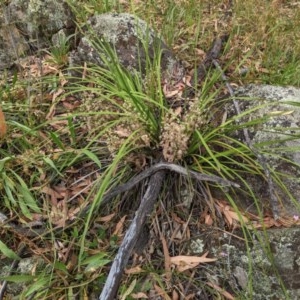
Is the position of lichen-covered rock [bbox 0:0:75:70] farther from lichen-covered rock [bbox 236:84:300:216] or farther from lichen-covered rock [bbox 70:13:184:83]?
lichen-covered rock [bbox 236:84:300:216]

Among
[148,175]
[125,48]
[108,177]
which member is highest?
[125,48]

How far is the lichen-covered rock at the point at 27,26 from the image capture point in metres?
2.68

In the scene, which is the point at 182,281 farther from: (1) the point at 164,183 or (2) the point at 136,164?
(2) the point at 136,164

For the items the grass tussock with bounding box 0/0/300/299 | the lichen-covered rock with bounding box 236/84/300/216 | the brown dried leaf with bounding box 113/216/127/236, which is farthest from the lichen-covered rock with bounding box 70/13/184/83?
the brown dried leaf with bounding box 113/216/127/236

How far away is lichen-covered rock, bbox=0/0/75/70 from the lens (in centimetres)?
268

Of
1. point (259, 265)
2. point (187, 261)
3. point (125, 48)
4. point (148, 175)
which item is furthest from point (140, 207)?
point (125, 48)

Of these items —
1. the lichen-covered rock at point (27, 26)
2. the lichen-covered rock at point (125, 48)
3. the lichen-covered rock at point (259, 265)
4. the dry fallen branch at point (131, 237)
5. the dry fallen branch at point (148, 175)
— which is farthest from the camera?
the lichen-covered rock at point (27, 26)

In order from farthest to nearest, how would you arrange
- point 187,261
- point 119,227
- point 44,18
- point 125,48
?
point 44,18 < point 125,48 < point 119,227 < point 187,261

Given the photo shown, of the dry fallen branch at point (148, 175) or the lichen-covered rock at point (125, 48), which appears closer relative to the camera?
the dry fallen branch at point (148, 175)

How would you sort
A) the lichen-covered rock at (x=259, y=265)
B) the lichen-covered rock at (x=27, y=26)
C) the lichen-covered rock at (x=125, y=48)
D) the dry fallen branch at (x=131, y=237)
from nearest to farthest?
the dry fallen branch at (x=131, y=237) < the lichen-covered rock at (x=259, y=265) < the lichen-covered rock at (x=125, y=48) < the lichen-covered rock at (x=27, y=26)

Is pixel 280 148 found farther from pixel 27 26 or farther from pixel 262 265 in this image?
pixel 27 26

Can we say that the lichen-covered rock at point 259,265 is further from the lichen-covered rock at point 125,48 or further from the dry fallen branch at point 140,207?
the lichen-covered rock at point 125,48

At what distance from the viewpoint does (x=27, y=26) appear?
2.72 meters

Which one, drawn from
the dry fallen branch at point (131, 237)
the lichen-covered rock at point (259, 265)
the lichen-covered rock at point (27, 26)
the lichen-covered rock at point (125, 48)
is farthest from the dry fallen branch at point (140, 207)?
the lichen-covered rock at point (27, 26)
